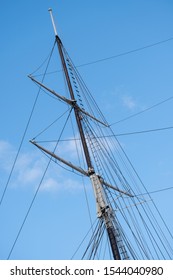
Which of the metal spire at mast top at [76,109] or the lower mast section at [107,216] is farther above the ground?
the metal spire at mast top at [76,109]

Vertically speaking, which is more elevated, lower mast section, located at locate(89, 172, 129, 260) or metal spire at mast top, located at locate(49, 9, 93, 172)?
metal spire at mast top, located at locate(49, 9, 93, 172)

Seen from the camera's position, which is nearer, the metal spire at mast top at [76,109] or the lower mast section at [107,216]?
the lower mast section at [107,216]

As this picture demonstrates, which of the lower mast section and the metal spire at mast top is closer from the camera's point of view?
the lower mast section

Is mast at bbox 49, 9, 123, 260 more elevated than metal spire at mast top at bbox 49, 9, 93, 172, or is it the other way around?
metal spire at mast top at bbox 49, 9, 93, 172

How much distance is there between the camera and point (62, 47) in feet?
66.0

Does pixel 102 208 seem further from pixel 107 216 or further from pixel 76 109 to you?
pixel 76 109

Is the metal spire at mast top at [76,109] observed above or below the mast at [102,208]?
above

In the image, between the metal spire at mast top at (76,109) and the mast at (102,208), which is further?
the metal spire at mast top at (76,109)

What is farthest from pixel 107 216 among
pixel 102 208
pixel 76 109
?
pixel 76 109

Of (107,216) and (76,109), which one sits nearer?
(107,216)

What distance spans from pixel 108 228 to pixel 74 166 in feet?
12.0
